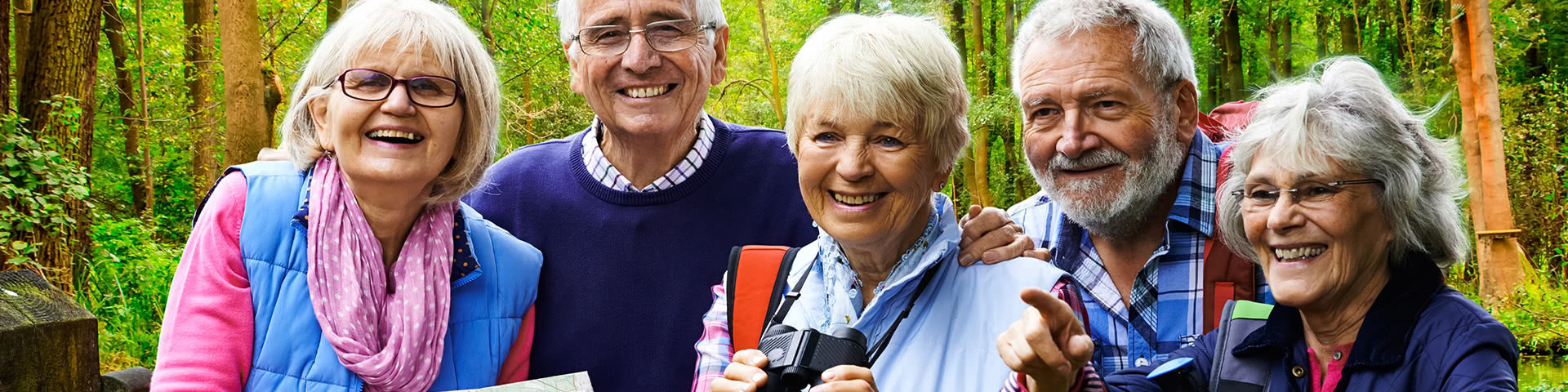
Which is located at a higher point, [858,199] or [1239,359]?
[858,199]

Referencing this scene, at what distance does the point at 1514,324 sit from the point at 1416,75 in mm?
6526

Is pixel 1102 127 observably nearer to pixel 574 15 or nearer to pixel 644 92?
pixel 644 92

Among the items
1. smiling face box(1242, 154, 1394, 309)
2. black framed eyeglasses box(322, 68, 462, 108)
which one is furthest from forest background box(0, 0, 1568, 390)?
black framed eyeglasses box(322, 68, 462, 108)

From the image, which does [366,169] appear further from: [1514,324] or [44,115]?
[1514,324]

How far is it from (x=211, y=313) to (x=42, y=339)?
13.7 inches

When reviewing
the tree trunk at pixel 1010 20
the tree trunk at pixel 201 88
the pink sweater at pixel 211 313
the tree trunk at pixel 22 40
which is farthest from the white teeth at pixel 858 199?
the tree trunk at pixel 1010 20

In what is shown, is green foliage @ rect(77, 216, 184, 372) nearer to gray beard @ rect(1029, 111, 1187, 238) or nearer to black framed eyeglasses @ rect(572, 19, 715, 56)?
black framed eyeglasses @ rect(572, 19, 715, 56)

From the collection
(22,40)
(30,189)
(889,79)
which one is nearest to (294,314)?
(889,79)

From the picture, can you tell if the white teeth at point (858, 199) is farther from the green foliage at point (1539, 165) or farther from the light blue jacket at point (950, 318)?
the green foliage at point (1539, 165)

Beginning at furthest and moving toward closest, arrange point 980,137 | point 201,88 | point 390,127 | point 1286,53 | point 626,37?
point 1286,53, point 980,137, point 201,88, point 626,37, point 390,127

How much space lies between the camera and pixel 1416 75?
14.7 metres

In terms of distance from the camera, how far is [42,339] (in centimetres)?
217

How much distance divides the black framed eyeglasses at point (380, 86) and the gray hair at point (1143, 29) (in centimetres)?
153

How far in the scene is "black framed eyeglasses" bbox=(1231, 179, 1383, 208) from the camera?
1950 millimetres
